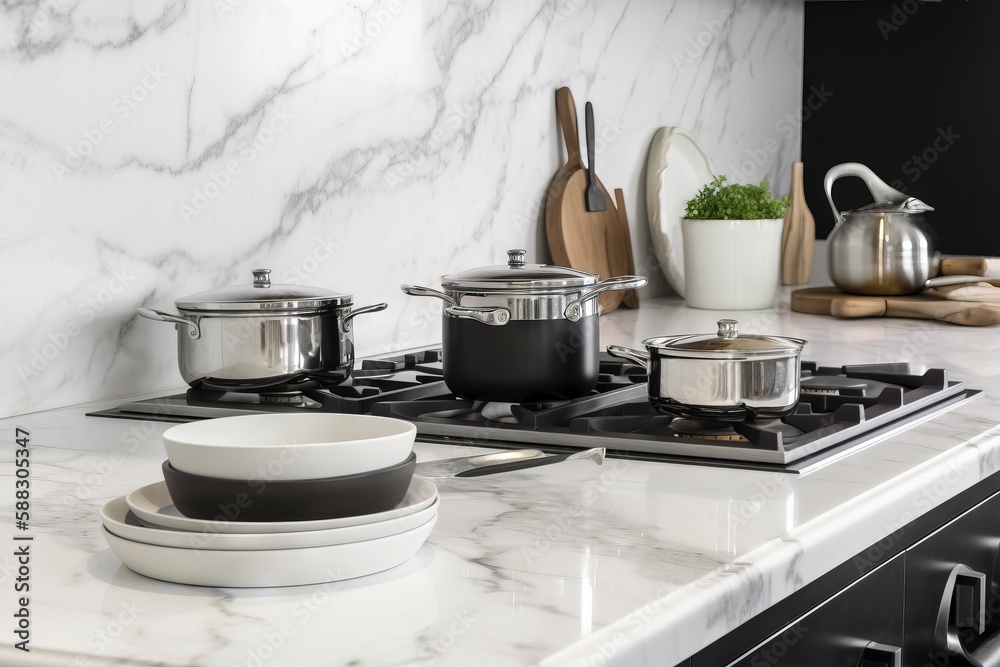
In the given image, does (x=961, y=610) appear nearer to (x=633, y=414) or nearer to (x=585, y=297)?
(x=633, y=414)

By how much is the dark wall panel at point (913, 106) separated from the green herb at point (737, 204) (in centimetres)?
75

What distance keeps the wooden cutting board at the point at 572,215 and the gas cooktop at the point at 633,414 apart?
2.14 ft

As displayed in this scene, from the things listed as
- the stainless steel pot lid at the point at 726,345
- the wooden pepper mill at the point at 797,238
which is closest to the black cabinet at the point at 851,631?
the stainless steel pot lid at the point at 726,345

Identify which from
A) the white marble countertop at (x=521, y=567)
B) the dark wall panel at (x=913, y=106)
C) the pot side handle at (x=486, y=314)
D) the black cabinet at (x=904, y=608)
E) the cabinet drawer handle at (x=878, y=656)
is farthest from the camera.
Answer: the dark wall panel at (x=913, y=106)

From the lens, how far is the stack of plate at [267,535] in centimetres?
62

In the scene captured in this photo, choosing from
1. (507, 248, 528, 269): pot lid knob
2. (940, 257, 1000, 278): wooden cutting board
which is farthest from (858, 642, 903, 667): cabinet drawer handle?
(940, 257, 1000, 278): wooden cutting board

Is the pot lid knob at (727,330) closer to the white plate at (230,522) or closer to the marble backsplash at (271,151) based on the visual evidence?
the white plate at (230,522)

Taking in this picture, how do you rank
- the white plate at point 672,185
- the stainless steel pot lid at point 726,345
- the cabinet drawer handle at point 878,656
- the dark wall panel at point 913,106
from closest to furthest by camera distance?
the cabinet drawer handle at point 878,656 → the stainless steel pot lid at point 726,345 → the white plate at point 672,185 → the dark wall panel at point 913,106

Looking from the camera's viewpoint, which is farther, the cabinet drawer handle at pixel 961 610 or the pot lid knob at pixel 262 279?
the pot lid knob at pixel 262 279

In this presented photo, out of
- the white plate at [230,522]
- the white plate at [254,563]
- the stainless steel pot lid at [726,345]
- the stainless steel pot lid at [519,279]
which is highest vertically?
the stainless steel pot lid at [519,279]

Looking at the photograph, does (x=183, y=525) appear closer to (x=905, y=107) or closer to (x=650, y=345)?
(x=650, y=345)

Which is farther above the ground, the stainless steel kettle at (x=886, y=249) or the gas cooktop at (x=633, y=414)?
the stainless steel kettle at (x=886, y=249)

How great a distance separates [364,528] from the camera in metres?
0.64

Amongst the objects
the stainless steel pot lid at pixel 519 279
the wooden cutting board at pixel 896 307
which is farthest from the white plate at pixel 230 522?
the wooden cutting board at pixel 896 307
